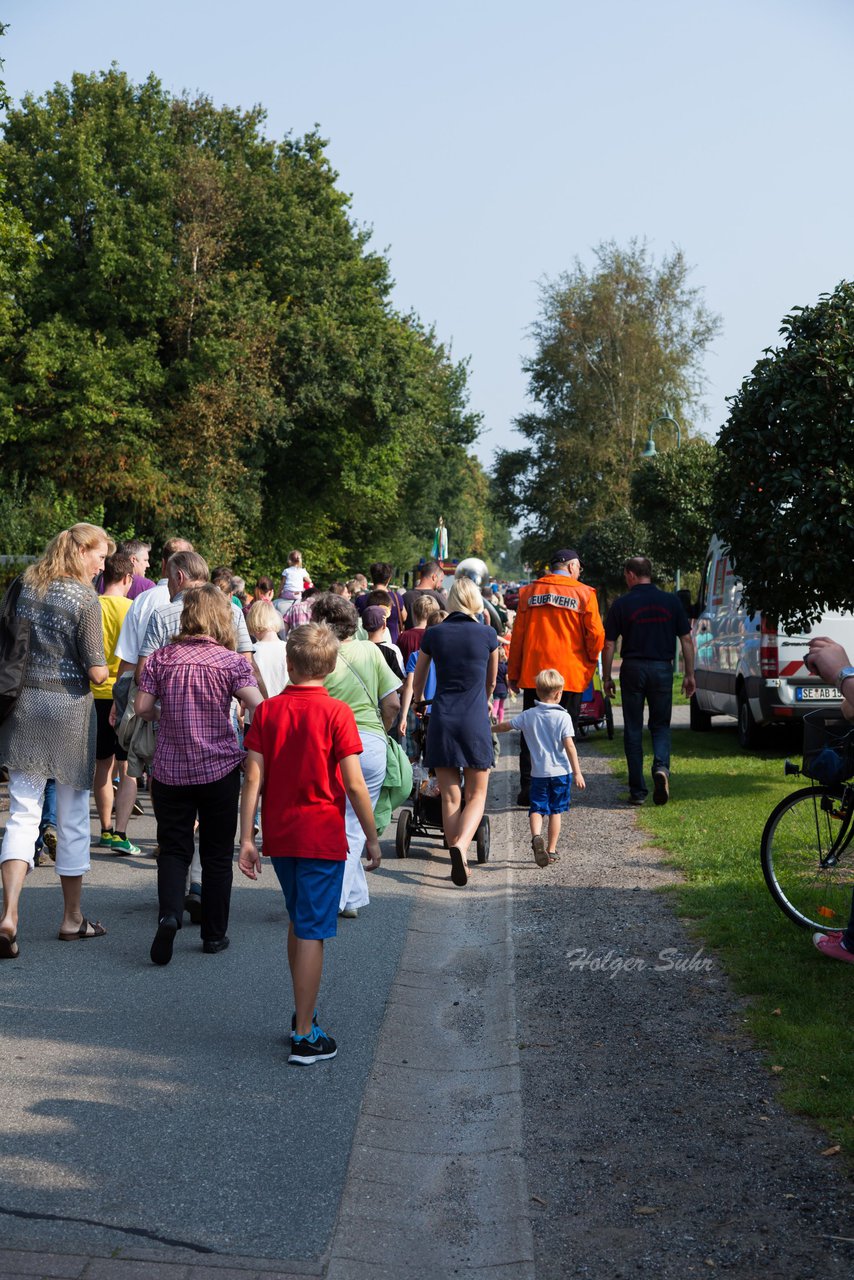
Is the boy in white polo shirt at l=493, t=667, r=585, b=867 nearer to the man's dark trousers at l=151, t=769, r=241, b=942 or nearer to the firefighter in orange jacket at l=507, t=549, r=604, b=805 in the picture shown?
the firefighter in orange jacket at l=507, t=549, r=604, b=805

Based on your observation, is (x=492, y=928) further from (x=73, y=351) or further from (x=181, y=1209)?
(x=73, y=351)

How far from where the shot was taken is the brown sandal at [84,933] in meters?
7.16

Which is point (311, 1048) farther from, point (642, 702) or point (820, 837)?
point (642, 702)

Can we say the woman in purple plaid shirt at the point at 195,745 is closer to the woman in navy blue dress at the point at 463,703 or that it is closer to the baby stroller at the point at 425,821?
the woman in navy blue dress at the point at 463,703

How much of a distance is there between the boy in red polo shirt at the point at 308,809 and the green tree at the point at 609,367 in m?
49.7

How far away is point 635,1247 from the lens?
3.77 metres

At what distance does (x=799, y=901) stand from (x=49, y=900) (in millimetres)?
4093

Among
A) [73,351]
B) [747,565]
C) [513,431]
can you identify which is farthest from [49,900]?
[513,431]

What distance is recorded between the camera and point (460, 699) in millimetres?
8938

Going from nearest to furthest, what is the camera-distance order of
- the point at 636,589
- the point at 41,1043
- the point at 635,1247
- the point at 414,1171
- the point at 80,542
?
the point at 635,1247 < the point at 414,1171 < the point at 41,1043 < the point at 80,542 < the point at 636,589

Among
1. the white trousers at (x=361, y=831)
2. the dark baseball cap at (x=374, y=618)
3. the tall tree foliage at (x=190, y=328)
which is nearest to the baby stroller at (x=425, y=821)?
the dark baseball cap at (x=374, y=618)

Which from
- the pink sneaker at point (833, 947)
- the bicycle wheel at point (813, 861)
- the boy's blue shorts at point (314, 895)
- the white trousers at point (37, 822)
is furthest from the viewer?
the bicycle wheel at point (813, 861)

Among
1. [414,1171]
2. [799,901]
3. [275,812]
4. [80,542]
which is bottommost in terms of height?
[414,1171]

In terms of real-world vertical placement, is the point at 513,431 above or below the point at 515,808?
above
